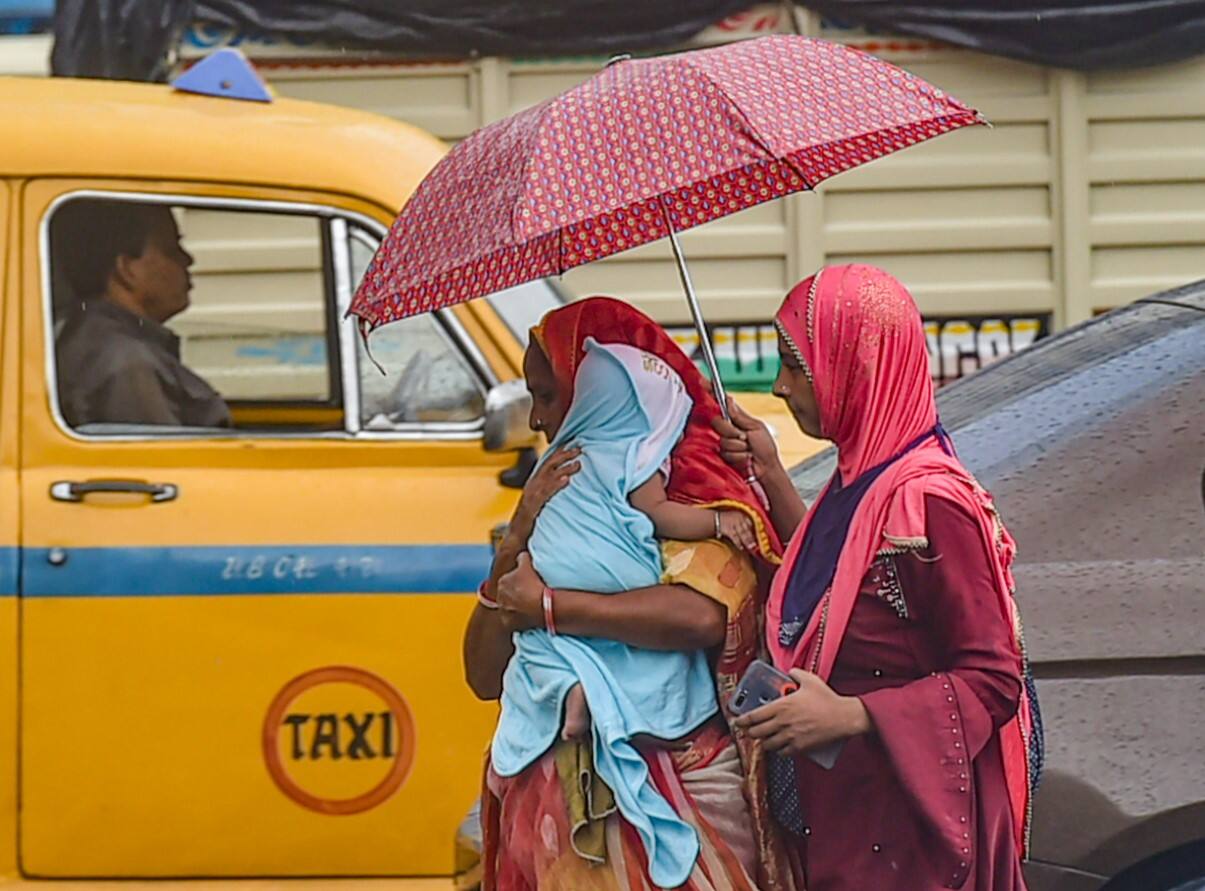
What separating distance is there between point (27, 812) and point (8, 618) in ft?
1.32

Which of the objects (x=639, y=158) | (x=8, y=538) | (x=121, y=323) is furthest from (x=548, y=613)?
(x=121, y=323)

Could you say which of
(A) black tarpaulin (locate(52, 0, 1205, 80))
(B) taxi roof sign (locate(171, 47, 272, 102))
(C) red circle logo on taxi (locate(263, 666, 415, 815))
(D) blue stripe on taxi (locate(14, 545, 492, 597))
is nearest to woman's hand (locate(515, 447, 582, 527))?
(D) blue stripe on taxi (locate(14, 545, 492, 597))

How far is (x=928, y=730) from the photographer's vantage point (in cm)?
233

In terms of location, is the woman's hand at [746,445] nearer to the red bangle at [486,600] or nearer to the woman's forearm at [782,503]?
the woman's forearm at [782,503]

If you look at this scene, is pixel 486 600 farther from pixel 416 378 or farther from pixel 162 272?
pixel 162 272

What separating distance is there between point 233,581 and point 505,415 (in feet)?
2.22

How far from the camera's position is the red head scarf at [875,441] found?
7.80 feet

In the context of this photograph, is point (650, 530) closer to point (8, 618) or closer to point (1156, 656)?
point (1156, 656)

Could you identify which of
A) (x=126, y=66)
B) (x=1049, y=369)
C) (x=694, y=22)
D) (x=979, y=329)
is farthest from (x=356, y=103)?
(x=1049, y=369)

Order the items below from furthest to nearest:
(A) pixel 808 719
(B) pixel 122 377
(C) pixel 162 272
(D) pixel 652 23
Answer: (D) pixel 652 23
(C) pixel 162 272
(B) pixel 122 377
(A) pixel 808 719

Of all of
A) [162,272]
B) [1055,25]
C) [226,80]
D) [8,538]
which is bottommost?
[8,538]

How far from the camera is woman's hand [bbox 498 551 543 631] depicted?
8.55ft

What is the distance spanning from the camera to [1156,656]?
3.03 m

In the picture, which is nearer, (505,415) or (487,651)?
(487,651)
